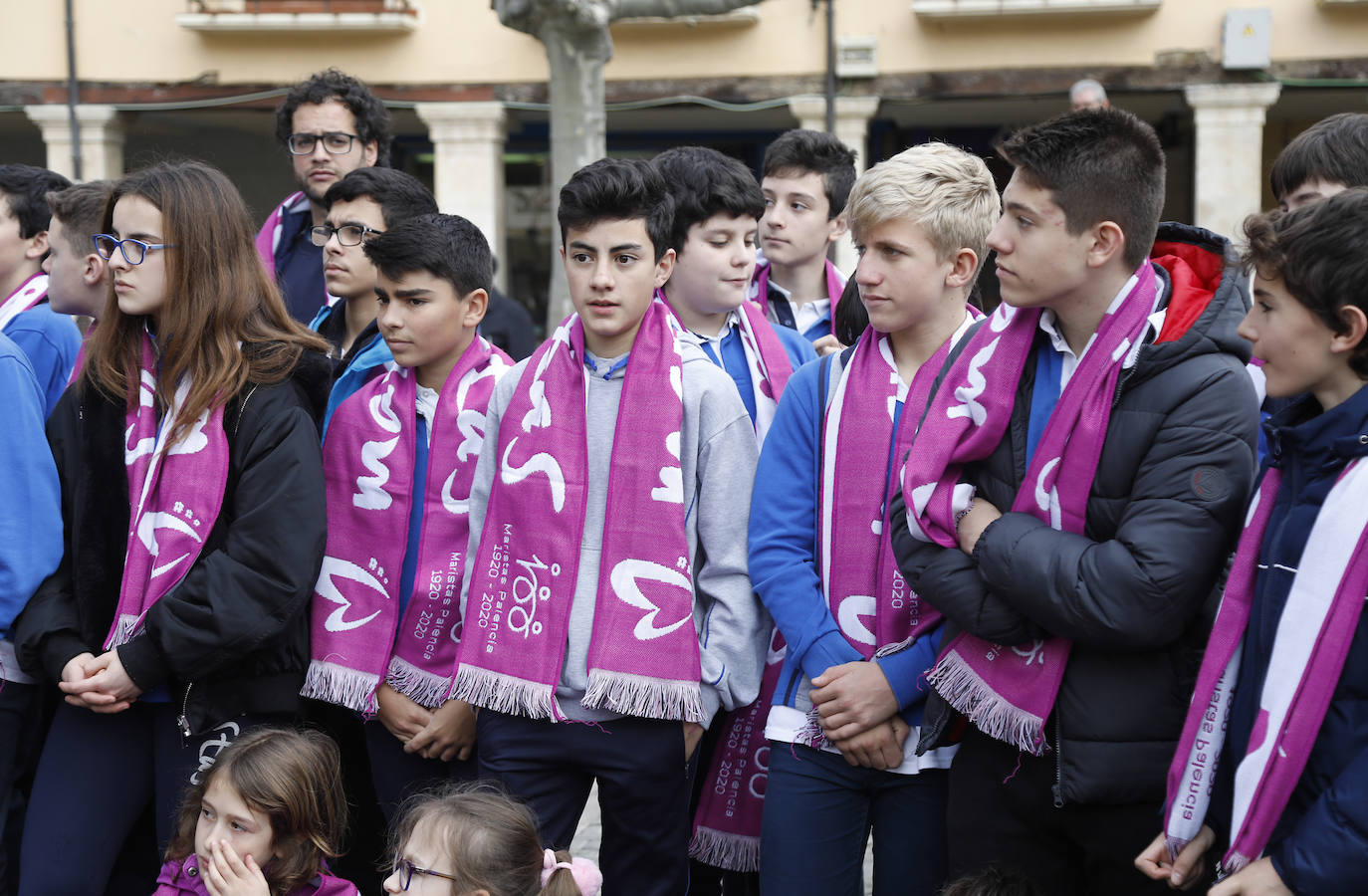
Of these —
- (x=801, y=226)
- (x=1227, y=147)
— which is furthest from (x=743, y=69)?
(x=801, y=226)

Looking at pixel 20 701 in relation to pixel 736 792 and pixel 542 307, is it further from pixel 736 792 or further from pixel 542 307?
pixel 542 307

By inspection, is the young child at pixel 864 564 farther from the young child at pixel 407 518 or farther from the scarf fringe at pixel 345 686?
the scarf fringe at pixel 345 686

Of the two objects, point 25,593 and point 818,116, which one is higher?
point 818,116

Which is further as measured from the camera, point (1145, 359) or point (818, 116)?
point (818, 116)

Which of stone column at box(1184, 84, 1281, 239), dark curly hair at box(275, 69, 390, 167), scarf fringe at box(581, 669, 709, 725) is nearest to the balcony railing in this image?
stone column at box(1184, 84, 1281, 239)

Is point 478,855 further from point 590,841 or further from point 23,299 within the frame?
point 23,299

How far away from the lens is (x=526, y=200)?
15250mm

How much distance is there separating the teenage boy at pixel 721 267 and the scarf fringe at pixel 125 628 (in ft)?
4.64

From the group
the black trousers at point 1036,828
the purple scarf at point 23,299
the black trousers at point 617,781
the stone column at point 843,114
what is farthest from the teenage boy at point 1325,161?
the stone column at point 843,114

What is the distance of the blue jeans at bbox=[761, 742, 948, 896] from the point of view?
8.45ft

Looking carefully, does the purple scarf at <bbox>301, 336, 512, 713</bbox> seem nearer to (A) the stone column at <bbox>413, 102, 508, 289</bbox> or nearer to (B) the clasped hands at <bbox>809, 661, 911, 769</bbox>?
(B) the clasped hands at <bbox>809, 661, 911, 769</bbox>

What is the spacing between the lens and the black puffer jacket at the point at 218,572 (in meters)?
2.68

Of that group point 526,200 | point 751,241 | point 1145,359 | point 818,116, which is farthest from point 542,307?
point 1145,359

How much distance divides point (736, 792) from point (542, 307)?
13177 mm
